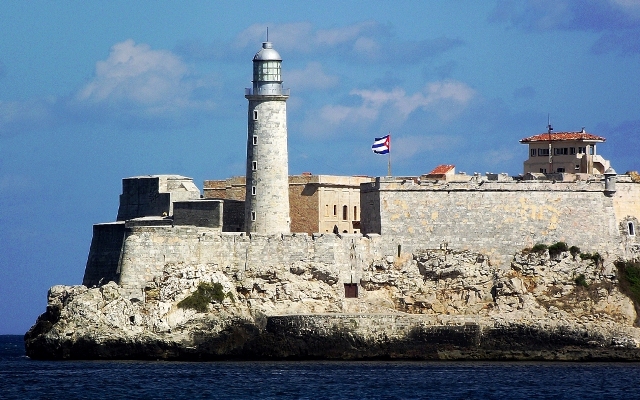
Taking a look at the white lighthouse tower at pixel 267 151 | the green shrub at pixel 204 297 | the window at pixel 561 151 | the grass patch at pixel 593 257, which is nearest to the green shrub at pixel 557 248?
the grass patch at pixel 593 257

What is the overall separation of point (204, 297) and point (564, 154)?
54.4ft

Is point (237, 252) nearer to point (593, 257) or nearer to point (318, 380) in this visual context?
point (318, 380)

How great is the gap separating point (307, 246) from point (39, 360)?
944 centimetres

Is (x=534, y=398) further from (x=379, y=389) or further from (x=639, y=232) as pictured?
(x=639, y=232)

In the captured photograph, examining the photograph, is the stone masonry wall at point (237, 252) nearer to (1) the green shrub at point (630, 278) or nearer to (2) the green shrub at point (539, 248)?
(2) the green shrub at point (539, 248)

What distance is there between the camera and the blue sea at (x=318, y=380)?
137 feet

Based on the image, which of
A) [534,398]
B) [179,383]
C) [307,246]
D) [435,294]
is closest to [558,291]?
[435,294]

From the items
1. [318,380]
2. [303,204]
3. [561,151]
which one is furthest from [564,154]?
[318,380]

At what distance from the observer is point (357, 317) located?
49812 mm

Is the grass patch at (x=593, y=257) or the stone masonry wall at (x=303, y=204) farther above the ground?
the stone masonry wall at (x=303, y=204)

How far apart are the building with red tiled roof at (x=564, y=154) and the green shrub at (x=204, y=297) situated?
50.4 feet

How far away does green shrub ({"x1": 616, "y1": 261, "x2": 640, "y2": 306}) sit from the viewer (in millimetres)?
52812

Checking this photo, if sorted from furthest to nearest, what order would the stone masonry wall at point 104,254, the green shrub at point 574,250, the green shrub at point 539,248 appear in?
the green shrub at point 574,250, the green shrub at point 539,248, the stone masonry wall at point 104,254

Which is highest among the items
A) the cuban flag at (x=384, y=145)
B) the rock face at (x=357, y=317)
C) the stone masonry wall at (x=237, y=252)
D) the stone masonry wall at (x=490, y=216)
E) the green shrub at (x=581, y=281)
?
the cuban flag at (x=384, y=145)
